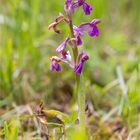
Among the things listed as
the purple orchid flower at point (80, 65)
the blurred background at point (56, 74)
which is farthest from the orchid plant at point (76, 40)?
the blurred background at point (56, 74)

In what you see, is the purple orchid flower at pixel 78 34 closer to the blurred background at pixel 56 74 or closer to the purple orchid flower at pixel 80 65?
the purple orchid flower at pixel 80 65

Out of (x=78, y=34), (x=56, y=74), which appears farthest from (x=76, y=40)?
(x=56, y=74)

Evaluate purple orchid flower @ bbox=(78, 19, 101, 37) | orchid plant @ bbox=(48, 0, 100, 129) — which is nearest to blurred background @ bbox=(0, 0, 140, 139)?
orchid plant @ bbox=(48, 0, 100, 129)

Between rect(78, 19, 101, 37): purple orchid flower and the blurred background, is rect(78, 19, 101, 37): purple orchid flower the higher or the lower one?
the lower one

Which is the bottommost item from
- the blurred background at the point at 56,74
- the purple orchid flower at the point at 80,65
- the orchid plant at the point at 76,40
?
the purple orchid flower at the point at 80,65

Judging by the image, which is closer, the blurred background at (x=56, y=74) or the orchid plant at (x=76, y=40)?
the orchid plant at (x=76, y=40)

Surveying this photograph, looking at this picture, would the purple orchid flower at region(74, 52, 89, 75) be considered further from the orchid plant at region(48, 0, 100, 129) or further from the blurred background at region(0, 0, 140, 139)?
the blurred background at region(0, 0, 140, 139)

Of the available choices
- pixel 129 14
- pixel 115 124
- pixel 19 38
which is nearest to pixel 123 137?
pixel 115 124

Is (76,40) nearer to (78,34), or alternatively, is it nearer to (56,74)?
(78,34)

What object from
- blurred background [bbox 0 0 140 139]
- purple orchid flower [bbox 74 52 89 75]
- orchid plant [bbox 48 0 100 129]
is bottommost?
purple orchid flower [bbox 74 52 89 75]
